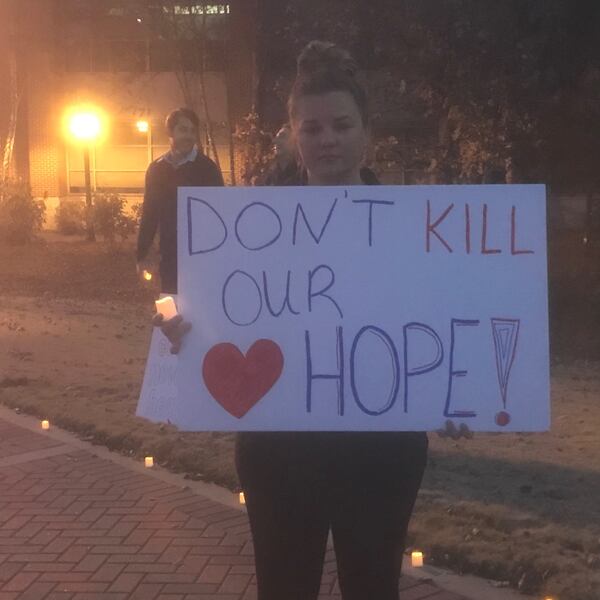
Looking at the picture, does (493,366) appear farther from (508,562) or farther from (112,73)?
(112,73)

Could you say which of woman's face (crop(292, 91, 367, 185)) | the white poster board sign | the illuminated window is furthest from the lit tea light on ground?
the illuminated window

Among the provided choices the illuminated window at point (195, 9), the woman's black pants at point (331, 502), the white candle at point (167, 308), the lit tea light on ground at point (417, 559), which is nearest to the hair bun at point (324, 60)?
the white candle at point (167, 308)

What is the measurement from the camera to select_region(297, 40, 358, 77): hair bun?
250cm

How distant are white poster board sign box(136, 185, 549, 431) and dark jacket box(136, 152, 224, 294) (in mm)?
3155

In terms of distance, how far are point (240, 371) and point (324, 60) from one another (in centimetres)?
83

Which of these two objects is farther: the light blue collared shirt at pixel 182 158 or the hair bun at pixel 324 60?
the light blue collared shirt at pixel 182 158

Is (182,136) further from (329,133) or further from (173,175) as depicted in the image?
(329,133)

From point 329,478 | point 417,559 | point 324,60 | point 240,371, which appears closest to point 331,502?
point 329,478

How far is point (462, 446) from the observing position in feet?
19.3

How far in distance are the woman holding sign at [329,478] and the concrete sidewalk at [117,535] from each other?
1.50 meters

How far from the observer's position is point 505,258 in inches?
101

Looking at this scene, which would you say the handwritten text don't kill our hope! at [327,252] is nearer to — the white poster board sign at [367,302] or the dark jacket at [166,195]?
the white poster board sign at [367,302]

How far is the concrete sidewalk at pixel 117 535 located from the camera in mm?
4070

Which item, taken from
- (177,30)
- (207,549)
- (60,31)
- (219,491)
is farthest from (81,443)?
(60,31)
